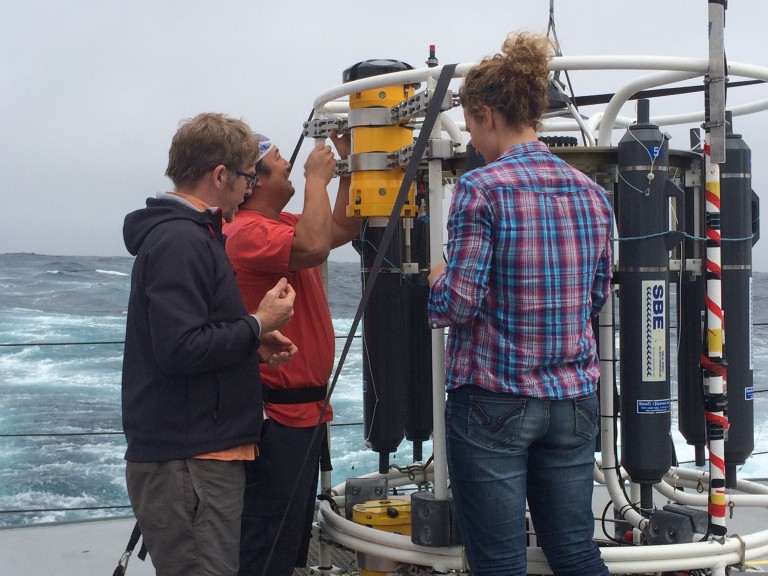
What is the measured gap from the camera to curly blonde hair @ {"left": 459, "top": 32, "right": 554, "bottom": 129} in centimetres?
208

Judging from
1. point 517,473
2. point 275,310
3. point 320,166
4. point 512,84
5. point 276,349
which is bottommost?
point 517,473

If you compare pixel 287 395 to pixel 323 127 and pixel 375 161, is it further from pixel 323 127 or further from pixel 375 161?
pixel 323 127

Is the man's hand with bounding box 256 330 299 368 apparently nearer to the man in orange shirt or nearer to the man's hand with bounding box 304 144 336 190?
the man in orange shirt

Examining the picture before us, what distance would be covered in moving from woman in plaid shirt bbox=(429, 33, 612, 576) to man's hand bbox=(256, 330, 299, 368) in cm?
44

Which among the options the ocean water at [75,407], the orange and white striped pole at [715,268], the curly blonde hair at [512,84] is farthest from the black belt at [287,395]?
the ocean water at [75,407]

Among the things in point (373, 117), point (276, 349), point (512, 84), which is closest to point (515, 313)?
point (512, 84)

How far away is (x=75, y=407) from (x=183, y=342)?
Answer: 10229mm

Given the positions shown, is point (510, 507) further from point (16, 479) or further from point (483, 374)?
point (16, 479)

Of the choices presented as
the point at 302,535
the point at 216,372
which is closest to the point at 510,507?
the point at 216,372

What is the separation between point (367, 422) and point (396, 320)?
405 mm

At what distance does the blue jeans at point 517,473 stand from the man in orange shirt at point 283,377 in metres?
0.60

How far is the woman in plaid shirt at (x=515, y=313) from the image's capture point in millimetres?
2045

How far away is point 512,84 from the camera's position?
2.07 m

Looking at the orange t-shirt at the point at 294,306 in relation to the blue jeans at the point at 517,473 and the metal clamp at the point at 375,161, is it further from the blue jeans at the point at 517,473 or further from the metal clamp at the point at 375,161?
the blue jeans at the point at 517,473
